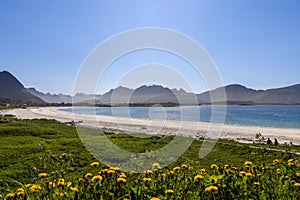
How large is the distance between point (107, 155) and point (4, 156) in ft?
17.4

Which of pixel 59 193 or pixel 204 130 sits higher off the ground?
pixel 59 193

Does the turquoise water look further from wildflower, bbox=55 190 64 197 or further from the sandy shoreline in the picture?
wildflower, bbox=55 190 64 197

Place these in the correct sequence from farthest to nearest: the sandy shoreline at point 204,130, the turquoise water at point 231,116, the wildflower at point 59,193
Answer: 1. the turquoise water at point 231,116
2. the sandy shoreline at point 204,130
3. the wildflower at point 59,193

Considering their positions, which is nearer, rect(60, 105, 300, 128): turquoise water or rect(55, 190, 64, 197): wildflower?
rect(55, 190, 64, 197): wildflower

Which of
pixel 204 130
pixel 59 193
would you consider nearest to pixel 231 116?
pixel 204 130

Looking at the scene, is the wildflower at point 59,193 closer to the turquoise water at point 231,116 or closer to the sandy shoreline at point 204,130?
the sandy shoreline at point 204,130

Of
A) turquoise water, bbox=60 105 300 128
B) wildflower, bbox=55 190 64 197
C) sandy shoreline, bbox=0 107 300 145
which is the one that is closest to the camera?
wildflower, bbox=55 190 64 197

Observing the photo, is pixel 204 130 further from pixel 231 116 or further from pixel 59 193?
pixel 231 116

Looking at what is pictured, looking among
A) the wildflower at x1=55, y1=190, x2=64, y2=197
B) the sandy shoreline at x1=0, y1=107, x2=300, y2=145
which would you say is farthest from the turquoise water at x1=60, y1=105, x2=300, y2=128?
the wildflower at x1=55, y1=190, x2=64, y2=197

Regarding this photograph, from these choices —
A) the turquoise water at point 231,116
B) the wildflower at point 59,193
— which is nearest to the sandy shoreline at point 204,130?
the turquoise water at point 231,116

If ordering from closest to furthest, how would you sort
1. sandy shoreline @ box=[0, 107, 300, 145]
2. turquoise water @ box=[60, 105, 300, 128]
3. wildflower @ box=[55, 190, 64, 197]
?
wildflower @ box=[55, 190, 64, 197] → sandy shoreline @ box=[0, 107, 300, 145] → turquoise water @ box=[60, 105, 300, 128]

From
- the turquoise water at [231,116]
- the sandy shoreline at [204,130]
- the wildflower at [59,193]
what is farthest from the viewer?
the turquoise water at [231,116]

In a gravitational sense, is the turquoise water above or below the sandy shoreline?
above

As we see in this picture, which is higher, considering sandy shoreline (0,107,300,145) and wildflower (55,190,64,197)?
wildflower (55,190,64,197)
